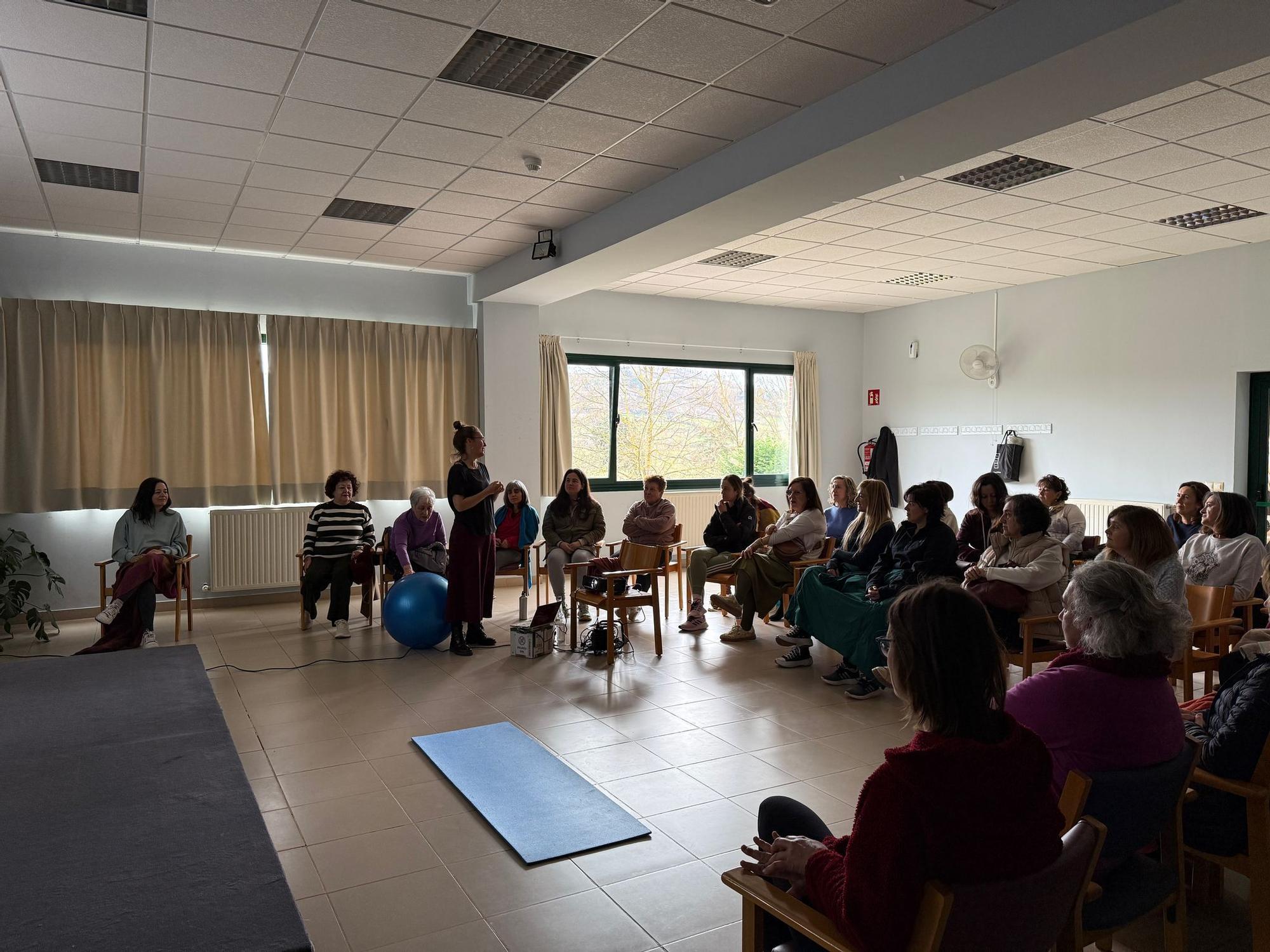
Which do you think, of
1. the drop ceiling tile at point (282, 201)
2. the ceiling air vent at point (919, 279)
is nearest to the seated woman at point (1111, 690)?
the drop ceiling tile at point (282, 201)

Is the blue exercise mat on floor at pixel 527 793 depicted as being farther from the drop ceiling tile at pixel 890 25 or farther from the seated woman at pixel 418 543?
the drop ceiling tile at pixel 890 25

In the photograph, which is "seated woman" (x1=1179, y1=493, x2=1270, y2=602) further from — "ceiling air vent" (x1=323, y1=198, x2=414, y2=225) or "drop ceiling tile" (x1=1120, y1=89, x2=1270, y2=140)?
"ceiling air vent" (x1=323, y1=198, x2=414, y2=225)

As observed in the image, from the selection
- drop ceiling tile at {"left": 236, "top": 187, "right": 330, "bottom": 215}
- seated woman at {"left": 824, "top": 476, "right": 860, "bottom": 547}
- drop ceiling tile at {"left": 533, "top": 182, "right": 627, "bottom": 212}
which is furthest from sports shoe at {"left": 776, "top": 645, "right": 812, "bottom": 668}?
drop ceiling tile at {"left": 236, "top": 187, "right": 330, "bottom": 215}

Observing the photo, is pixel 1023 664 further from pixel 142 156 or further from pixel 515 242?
pixel 142 156

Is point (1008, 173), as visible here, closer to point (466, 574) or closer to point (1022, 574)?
point (1022, 574)

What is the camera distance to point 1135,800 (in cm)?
198

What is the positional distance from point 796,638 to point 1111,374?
4437mm

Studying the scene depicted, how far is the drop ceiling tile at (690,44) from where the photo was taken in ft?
11.3

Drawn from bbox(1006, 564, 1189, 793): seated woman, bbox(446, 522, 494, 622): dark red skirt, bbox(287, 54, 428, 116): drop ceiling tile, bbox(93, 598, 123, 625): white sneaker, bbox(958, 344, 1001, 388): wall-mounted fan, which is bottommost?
bbox(93, 598, 123, 625): white sneaker

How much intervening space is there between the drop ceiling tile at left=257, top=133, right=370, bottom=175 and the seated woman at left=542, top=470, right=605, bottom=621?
280 centimetres

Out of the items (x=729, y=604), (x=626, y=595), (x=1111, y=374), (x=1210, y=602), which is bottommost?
(x=729, y=604)

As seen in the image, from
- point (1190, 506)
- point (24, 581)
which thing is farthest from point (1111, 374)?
point (24, 581)

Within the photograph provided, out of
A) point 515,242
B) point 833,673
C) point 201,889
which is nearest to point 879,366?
Answer: point 515,242

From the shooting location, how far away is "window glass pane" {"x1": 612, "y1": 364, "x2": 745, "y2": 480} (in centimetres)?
950
